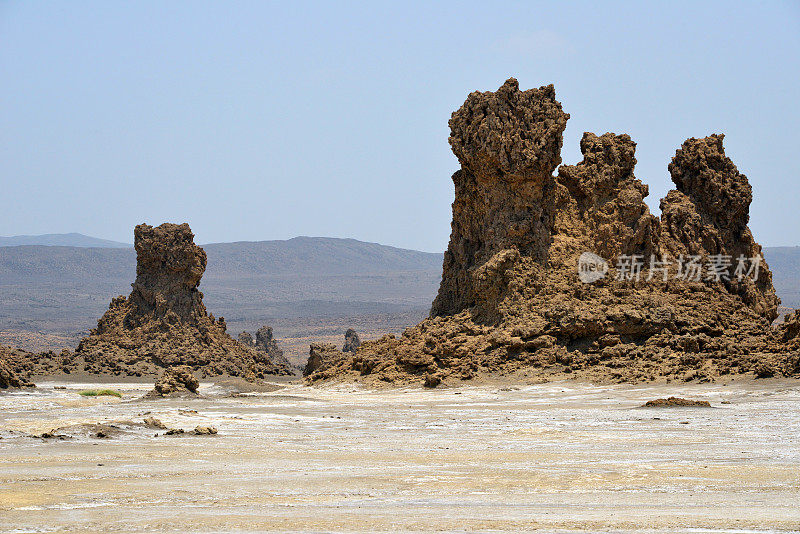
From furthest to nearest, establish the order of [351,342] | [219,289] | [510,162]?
[219,289] < [351,342] < [510,162]

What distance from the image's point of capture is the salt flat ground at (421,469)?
678 centimetres

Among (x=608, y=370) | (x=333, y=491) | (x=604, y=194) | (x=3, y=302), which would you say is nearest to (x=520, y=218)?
(x=604, y=194)

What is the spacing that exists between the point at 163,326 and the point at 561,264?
572 inches

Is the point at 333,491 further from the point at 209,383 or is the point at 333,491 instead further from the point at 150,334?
the point at 150,334

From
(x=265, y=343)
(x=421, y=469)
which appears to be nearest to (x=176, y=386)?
(x=421, y=469)

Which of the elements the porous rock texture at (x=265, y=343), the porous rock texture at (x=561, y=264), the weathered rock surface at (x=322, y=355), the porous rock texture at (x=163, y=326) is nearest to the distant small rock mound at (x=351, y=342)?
Answer: the porous rock texture at (x=265, y=343)

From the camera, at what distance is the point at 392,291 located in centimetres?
15750

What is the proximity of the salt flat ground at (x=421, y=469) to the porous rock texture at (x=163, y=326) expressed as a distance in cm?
1487

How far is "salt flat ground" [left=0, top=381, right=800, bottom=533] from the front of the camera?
22.2 feet

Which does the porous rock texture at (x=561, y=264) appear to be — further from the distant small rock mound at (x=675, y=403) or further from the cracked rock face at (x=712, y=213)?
the distant small rock mound at (x=675, y=403)

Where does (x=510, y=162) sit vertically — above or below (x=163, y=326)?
above

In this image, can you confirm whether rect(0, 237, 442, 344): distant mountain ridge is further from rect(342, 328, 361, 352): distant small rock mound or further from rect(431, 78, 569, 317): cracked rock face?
rect(431, 78, 569, 317): cracked rock face

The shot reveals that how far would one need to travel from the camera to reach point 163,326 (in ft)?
110

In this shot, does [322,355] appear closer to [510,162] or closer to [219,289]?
[510,162]
